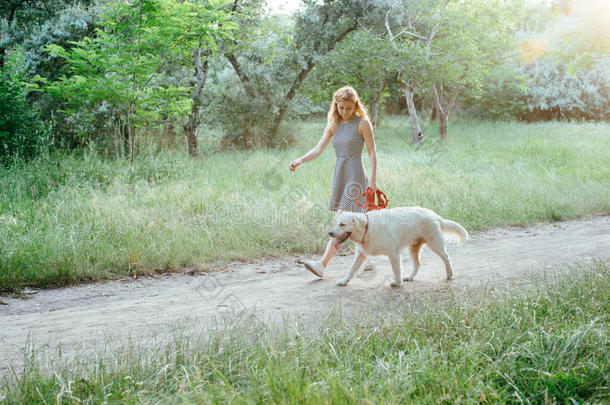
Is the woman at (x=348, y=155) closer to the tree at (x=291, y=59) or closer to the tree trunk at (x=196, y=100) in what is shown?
the tree trunk at (x=196, y=100)

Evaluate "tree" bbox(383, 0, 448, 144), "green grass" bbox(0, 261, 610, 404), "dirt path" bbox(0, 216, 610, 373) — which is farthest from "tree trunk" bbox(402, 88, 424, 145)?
"green grass" bbox(0, 261, 610, 404)

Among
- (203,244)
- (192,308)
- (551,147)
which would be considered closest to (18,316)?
(192,308)

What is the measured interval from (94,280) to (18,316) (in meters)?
1.24

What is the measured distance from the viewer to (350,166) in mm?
5953

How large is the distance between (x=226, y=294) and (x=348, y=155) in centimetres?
234

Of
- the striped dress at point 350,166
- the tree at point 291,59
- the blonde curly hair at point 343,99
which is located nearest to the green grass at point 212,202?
the striped dress at point 350,166

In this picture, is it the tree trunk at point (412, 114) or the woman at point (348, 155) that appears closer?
the woman at point (348, 155)

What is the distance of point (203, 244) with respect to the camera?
6.91 metres

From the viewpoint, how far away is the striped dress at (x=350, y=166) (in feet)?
19.2

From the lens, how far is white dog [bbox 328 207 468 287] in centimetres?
521

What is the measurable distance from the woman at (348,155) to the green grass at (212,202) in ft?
5.07

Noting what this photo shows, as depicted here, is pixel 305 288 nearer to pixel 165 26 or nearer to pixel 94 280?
pixel 94 280

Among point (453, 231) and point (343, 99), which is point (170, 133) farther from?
point (453, 231)

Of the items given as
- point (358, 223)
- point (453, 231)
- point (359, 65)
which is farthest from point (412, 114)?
point (358, 223)
